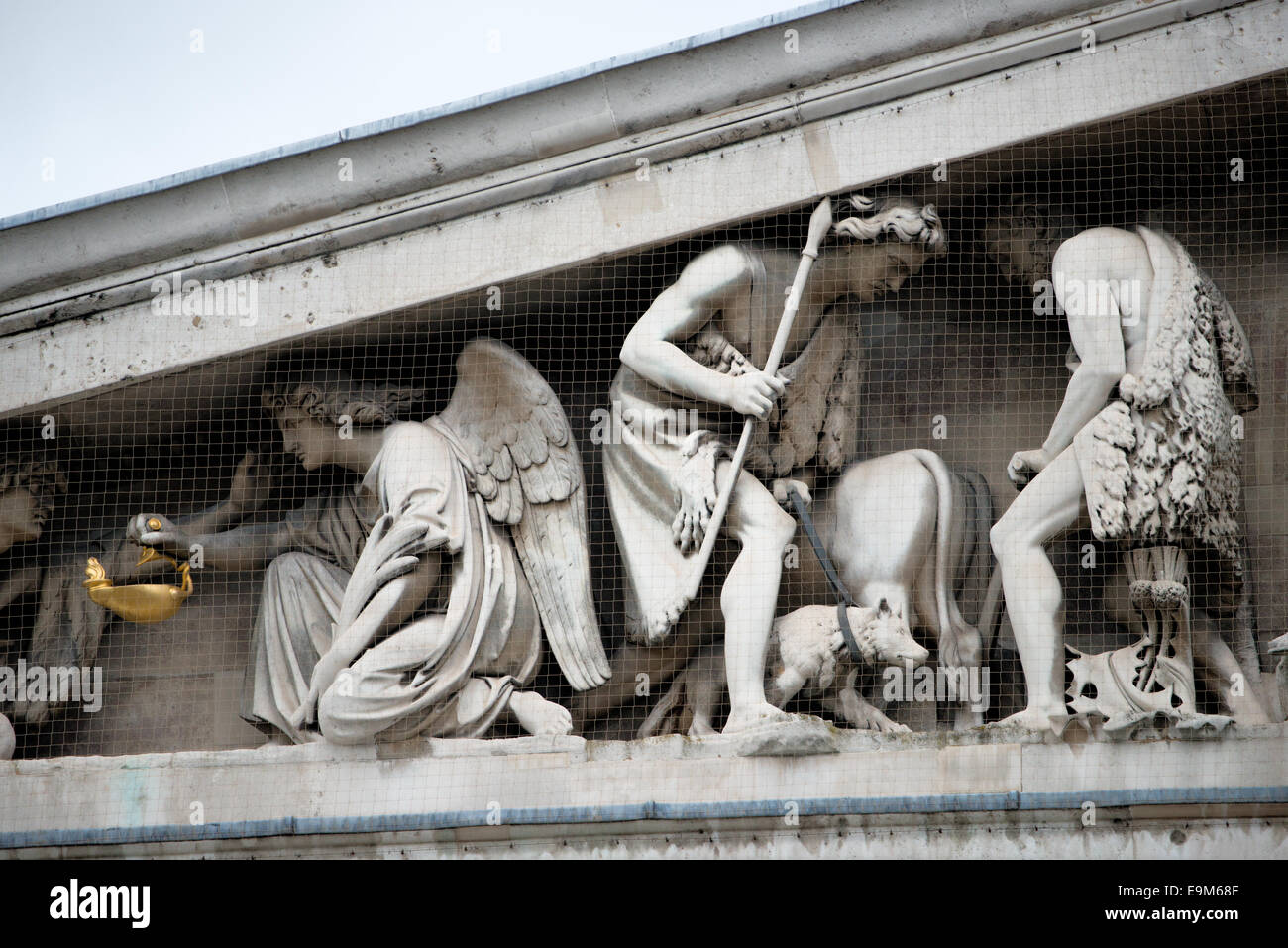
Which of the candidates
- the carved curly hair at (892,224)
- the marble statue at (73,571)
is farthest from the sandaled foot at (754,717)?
the marble statue at (73,571)

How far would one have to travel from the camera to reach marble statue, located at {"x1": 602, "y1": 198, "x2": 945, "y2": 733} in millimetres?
8148

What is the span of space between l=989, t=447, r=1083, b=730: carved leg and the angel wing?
145 cm

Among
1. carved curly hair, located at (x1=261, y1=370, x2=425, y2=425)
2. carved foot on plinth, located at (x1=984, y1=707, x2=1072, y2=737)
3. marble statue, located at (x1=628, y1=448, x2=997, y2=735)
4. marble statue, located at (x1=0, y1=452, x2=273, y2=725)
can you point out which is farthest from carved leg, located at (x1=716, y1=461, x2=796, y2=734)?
marble statue, located at (x1=0, y1=452, x2=273, y2=725)

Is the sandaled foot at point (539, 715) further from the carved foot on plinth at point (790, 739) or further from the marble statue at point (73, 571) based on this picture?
the marble statue at point (73, 571)

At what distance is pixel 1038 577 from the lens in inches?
312

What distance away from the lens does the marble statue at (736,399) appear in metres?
8.15

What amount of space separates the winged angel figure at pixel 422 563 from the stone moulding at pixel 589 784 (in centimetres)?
18

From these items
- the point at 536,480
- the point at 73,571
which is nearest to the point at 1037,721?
the point at 536,480

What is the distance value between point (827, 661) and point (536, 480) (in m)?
1.26

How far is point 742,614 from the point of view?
800cm

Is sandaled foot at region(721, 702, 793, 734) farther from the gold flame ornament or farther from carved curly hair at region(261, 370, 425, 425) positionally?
the gold flame ornament
